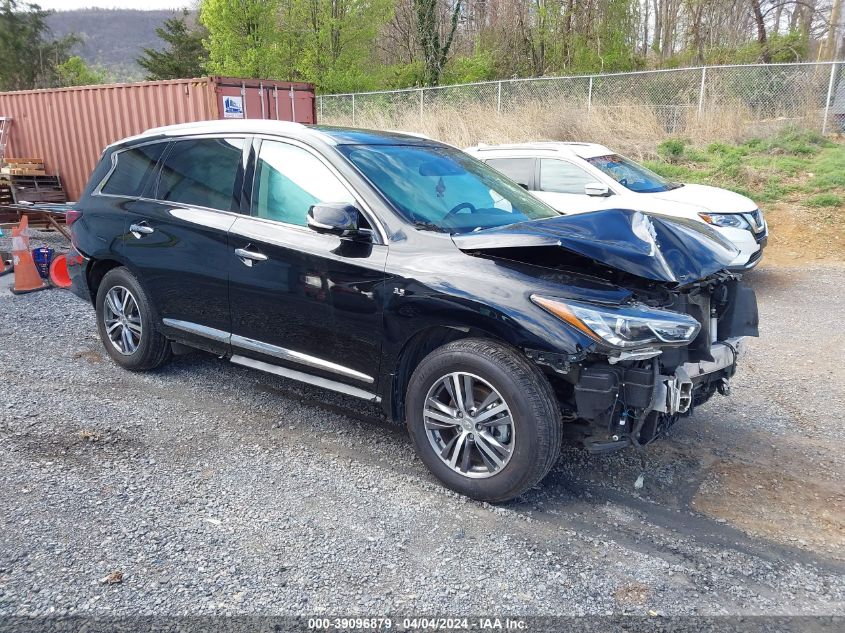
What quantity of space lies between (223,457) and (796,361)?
4.79 meters

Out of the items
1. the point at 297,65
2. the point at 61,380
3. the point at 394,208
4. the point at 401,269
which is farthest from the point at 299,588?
the point at 297,65

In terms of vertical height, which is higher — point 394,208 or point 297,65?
point 297,65

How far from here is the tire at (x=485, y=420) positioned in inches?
128

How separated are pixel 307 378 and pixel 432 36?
1047 inches

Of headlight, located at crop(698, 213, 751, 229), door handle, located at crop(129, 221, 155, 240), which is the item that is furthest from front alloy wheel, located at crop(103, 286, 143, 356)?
headlight, located at crop(698, 213, 751, 229)

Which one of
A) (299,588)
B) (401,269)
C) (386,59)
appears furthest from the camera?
(386,59)

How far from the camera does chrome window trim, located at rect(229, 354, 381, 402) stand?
3.94 meters

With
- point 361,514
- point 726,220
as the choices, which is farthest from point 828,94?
point 361,514

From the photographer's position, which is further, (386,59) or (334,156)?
(386,59)

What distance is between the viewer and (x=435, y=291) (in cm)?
349

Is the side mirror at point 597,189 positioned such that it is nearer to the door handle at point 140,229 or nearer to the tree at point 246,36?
the door handle at point 140,229

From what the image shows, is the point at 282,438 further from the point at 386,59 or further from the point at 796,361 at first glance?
the point at 386,59

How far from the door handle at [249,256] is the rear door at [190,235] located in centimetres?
15

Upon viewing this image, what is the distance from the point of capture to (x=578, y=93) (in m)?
17.5
